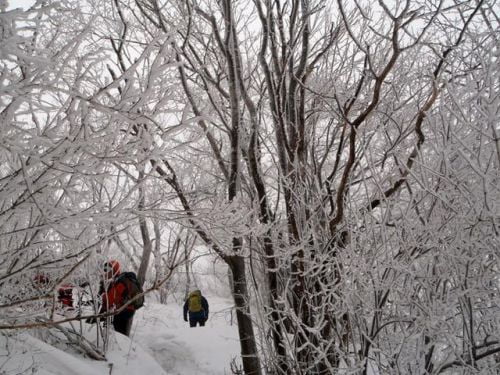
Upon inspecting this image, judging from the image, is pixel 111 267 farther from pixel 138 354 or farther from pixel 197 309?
pixel 197 309

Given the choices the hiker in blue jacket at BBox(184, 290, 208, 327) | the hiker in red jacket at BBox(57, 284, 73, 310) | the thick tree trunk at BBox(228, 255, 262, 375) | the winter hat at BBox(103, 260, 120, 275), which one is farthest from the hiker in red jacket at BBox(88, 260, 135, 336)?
the hiker in blue jacket at BBox(184, 290, 208, 327)

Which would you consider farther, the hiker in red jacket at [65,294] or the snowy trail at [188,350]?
the snowy trail at [188,350]

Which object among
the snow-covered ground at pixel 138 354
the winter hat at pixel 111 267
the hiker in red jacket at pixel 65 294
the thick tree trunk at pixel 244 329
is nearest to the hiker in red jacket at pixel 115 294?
the winter hat at pixel 111 267

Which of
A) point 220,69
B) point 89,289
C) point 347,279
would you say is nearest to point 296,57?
point 220,69

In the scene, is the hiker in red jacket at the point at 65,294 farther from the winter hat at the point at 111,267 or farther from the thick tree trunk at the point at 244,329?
the thick tree trunk at the point at 244,329

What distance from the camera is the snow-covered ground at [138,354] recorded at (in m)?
4.25

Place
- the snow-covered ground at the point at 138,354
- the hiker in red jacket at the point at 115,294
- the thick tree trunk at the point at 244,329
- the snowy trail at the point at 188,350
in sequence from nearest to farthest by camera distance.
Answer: the thick tree trunk at the point at 244,329, the snow-covered ground at the point at 138,354, the hiker in red jacket at the point at 115,294, the snowy trail at the point at 188,350

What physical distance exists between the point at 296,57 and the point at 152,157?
10.8 ft

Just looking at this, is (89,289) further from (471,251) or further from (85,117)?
(471,251)

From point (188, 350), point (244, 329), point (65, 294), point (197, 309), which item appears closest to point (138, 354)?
point (188, 350)

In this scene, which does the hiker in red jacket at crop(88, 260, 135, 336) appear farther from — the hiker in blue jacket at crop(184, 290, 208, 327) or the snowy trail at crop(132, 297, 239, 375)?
the hiker in blue jacket at crop(184, 290, 208, 327)

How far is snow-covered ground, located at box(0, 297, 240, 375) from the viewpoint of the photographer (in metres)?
4.25

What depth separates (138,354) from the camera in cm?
603

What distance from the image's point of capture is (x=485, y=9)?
8.26 ft
